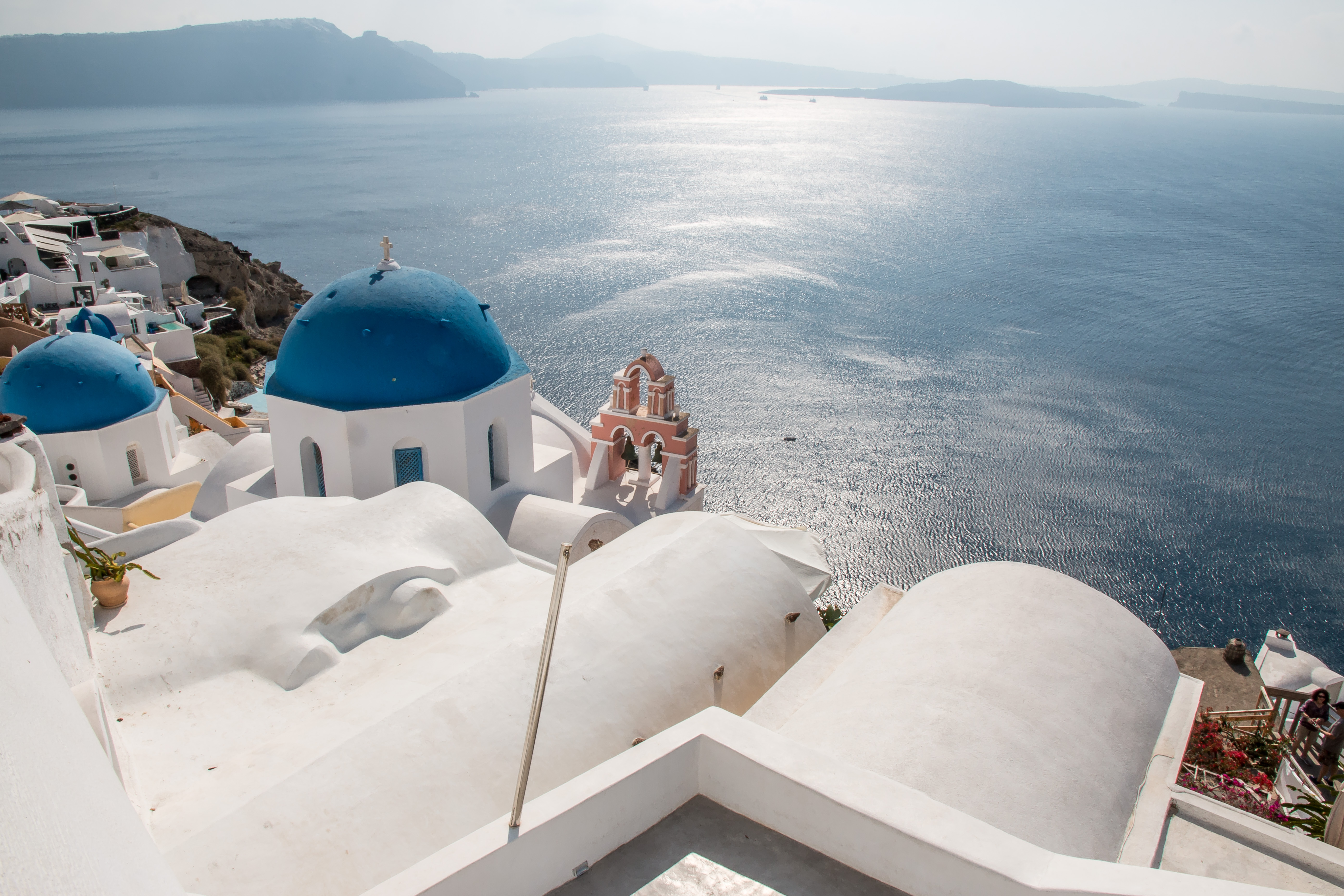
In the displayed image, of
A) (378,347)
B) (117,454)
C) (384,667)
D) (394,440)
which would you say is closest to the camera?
(384,667)

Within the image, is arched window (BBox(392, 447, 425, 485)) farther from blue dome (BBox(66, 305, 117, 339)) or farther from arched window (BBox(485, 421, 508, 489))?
blue dome (BBox(66, 305, 117, 339))

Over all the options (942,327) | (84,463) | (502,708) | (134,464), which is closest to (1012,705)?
(502,708)

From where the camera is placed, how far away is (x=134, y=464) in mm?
20016

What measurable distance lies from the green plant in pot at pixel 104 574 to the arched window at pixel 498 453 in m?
6.43

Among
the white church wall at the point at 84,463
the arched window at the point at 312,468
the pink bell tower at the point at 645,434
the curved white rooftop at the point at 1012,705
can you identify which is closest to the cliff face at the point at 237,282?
the white church wall at the point at 84,463

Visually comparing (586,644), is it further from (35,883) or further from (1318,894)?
(35,883)

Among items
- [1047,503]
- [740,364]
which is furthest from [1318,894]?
[740,364]

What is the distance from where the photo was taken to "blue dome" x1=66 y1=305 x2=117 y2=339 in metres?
24.1

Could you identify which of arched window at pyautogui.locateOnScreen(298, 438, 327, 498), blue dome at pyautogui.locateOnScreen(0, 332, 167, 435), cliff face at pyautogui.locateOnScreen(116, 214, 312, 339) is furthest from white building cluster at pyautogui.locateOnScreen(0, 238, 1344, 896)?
cliff face at pyautogui.locateOnScreen(116, 214, 312, 339)

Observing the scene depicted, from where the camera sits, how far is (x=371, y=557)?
1008 cm

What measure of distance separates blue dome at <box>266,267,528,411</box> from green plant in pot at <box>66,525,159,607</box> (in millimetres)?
4768

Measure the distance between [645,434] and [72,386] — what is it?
11873mm

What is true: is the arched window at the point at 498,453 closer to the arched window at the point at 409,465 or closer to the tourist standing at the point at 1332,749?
the arched window at the point at 409,465

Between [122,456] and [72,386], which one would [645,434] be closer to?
[122,456]
